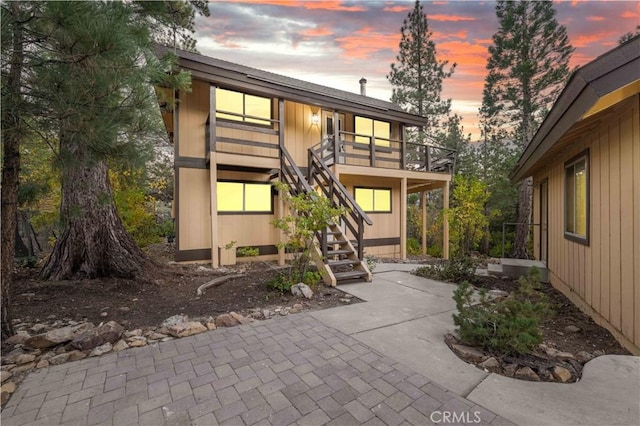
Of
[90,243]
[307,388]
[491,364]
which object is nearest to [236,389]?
[307,388]

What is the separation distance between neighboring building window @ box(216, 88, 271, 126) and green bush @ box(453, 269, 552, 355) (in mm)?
7066

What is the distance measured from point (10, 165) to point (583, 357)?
5766 millimetres

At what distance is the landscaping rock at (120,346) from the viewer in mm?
2691

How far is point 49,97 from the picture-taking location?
2424mm

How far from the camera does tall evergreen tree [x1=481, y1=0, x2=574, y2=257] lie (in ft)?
33.8

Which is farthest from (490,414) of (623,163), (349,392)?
(623,163)

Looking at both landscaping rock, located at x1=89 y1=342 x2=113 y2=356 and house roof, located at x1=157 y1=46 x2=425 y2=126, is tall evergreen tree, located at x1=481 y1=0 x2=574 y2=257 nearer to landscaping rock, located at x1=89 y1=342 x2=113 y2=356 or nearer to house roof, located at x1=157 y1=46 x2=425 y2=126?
house roof, located at x1=157 y1=46 x2=425 y2=126

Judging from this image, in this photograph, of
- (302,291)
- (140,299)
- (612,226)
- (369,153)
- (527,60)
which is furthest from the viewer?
(527,60)

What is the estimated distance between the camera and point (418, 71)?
16062 millimetres

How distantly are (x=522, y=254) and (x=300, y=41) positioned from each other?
11.2 meters

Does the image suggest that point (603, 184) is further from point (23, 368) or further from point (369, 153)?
point (369, 153)

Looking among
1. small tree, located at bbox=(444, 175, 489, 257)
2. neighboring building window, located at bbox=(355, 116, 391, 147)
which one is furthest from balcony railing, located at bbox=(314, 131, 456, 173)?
small tree, located at bbox=(444, 175, 489, 257)

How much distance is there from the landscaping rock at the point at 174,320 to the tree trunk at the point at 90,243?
83.9 inches

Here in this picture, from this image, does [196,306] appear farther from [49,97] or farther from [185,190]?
[185,190]
